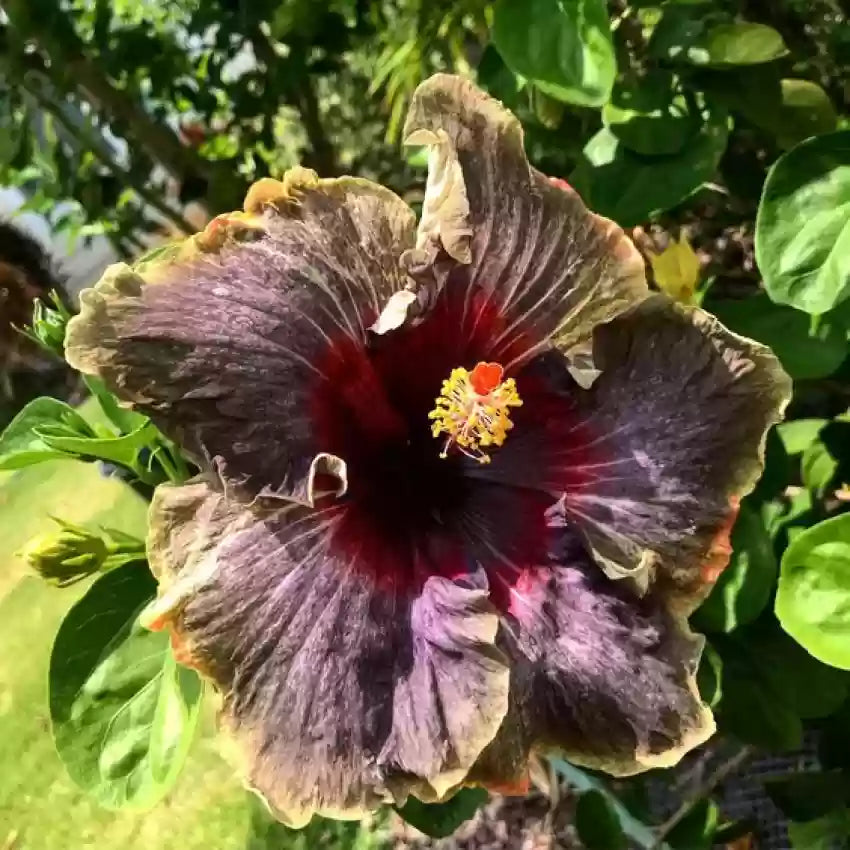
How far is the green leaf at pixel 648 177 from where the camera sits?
48.6 inches

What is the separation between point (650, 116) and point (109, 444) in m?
0.77

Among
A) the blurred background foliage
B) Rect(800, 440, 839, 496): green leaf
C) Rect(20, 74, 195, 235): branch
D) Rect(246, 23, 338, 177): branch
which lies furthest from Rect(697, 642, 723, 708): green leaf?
Rect(20, 74, 195, 235): branch

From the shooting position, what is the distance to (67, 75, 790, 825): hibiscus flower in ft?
2.75

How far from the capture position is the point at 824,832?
1.36 m

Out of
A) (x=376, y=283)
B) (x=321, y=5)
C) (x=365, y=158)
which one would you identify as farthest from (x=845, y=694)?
(x=365, y=158)

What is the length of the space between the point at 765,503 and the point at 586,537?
1.49 feet

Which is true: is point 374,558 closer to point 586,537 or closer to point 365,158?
point 586,537

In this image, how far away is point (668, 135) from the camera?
4.20ft

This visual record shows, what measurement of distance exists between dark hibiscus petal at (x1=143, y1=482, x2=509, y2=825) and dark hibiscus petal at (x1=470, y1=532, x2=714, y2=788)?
0.06 m

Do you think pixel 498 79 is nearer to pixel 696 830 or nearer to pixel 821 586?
pixel 821 586

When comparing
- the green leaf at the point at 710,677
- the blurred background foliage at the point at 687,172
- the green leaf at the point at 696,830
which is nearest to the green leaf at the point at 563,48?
the blurred background foliage at the point at 687,172

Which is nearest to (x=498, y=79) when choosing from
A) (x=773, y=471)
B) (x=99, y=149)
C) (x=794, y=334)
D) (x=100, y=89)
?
(x=794, y=334)

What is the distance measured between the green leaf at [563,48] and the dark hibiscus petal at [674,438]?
1.00ft

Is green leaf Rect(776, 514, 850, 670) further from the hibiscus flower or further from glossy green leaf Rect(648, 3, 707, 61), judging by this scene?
glossy green leaf Rect(648, 3, 707, 61)
